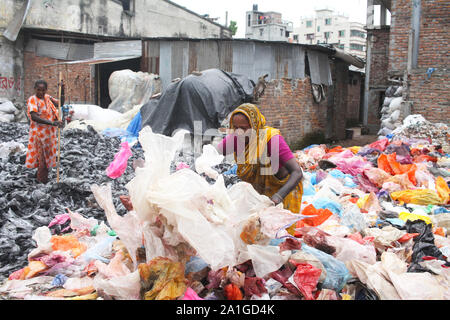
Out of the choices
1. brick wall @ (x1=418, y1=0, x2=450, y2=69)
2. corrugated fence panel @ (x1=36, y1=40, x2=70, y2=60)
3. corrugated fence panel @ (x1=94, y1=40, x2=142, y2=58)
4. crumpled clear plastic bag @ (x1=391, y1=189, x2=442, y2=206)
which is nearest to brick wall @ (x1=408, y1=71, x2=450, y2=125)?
brick wall @ (x1=418, y1=0, x2=450, y2=69)

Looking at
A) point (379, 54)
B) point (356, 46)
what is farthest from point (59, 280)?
point (356, 46)

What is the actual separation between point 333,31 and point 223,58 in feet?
A: 167

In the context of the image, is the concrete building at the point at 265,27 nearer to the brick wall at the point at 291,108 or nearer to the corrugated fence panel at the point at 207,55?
the brick wall at the point at 291,108

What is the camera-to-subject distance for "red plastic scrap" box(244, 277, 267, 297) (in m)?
2.32

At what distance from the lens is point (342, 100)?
15281mm

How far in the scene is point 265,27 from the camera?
3872 centimetres

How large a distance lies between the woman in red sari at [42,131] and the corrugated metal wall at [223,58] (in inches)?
250

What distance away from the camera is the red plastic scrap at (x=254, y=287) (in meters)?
2.32

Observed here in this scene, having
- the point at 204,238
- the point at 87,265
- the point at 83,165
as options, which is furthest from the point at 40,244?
the point at 83,165

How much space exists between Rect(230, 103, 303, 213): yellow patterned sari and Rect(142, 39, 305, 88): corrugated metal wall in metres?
8.61

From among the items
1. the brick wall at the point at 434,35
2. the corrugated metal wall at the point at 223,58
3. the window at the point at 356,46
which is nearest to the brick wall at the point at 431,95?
the brick wall at the point at 434,35

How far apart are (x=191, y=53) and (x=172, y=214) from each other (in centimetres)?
1010

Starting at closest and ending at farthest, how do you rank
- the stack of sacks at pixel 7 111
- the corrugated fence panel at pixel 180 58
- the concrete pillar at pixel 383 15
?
the corrugated fence panel at pixel 180 58 → the stack of sacks at pixel 7 111 → the concrete pillar at pixel 383 15

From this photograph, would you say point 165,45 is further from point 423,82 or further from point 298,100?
point 423,82
